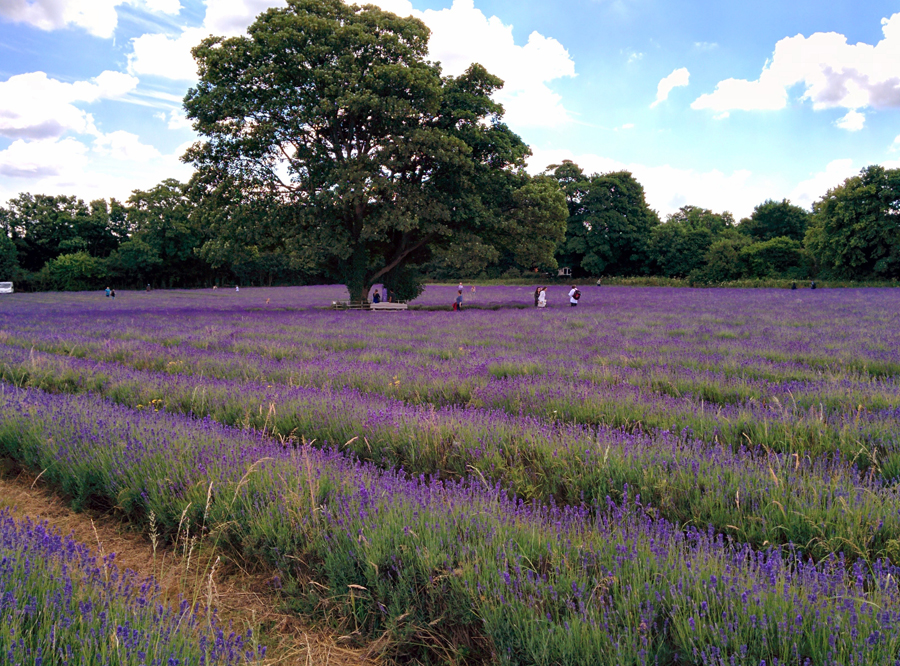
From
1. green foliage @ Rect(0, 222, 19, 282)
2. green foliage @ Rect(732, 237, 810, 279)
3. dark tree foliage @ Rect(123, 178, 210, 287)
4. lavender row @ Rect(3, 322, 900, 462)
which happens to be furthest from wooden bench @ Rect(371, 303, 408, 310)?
green foliage @ Rect(0, 222, 19, 282)

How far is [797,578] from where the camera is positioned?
6.45 ft

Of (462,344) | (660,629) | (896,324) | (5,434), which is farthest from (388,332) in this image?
(896,324)

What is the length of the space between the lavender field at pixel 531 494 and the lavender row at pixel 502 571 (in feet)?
0.04

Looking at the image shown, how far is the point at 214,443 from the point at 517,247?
2257 cm

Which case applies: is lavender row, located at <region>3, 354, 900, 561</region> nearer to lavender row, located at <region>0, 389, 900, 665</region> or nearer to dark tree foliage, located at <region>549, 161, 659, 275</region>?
lavender row, located at <region>0, 389, 900, 665</region>

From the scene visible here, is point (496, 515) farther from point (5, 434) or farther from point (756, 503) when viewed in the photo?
point (5, 434)

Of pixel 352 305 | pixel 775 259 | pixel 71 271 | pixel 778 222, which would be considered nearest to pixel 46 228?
pixel 71 271

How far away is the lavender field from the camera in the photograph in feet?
6.05

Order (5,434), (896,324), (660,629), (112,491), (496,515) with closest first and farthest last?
1. (660,629)
2. (496,515)
3. (112,491)
4. (5,434)
5. (896,324)

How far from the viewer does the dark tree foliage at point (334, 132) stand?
19.4 meters

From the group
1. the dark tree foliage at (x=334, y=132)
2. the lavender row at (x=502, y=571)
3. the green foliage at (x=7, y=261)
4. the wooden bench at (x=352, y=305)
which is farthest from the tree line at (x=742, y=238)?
the green foliage at (x=7, y=261)

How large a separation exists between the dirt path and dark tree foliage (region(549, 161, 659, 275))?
189ft

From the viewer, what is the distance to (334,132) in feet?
68.5

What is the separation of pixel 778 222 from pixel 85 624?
279 ft
